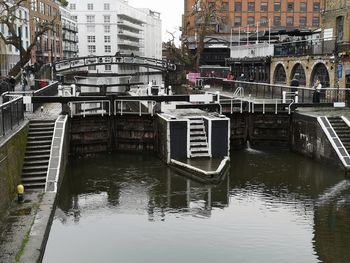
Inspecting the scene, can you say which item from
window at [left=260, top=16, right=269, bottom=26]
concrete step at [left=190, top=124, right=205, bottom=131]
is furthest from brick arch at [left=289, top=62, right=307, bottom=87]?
window at [left=260, top=16, right=269, bottom=26]

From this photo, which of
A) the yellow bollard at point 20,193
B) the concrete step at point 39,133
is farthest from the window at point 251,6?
the yellow bollard at point 20,193

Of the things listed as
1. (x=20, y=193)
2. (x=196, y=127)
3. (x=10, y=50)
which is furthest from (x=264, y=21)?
(x=20, y=193)

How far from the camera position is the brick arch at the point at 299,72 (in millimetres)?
43188

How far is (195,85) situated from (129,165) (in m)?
25.8

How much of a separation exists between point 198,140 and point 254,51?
3228 cm

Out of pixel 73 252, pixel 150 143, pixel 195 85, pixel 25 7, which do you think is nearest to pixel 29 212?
pixel 73 252

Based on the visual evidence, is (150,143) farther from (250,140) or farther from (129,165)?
(250,140)

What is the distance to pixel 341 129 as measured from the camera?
26.2 metres

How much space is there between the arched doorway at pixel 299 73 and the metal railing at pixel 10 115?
88.8 ft

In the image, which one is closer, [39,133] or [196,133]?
[39,133]

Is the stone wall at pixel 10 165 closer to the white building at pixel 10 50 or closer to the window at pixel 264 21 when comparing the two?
the white building at pixel 10 50

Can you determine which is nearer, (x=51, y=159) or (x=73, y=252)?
(x=73, y=252)

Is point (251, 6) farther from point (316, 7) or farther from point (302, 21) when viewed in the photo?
point (316, 7)

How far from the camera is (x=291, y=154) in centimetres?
2952
